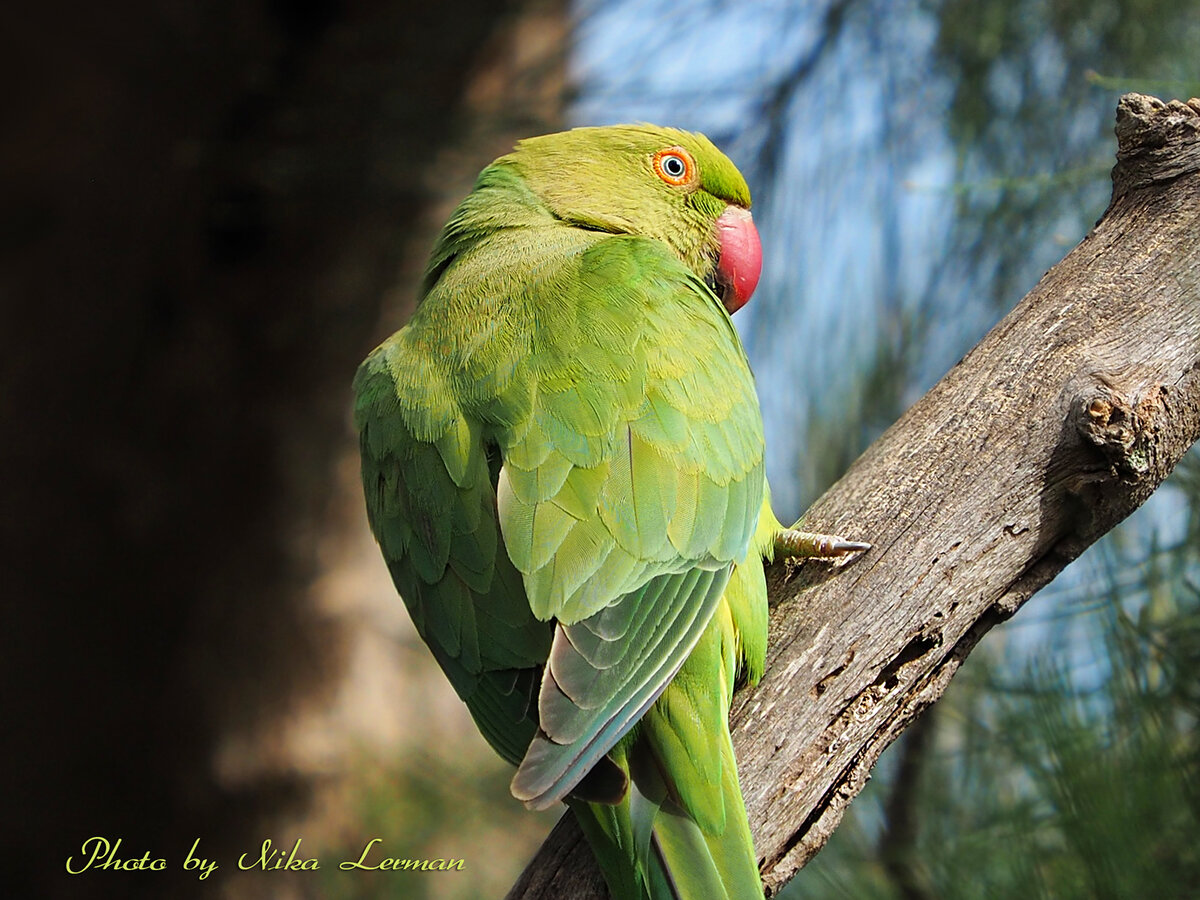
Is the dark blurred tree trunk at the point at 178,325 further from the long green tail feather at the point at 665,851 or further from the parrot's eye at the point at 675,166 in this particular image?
the long green tail feather at the point at 665,851

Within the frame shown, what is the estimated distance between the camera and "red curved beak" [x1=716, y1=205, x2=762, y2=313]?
2.21 meters

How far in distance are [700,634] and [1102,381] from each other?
0.67 meters

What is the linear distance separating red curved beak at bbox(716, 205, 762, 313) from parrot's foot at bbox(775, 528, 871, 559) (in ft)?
2.57

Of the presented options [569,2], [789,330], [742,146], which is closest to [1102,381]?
[789,330]

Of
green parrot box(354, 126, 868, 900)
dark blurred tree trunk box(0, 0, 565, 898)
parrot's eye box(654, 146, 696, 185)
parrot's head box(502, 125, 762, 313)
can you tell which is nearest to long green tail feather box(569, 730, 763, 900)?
green parrot box(354, 126, 868, 900)

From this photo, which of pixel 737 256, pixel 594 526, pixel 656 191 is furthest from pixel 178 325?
pixel 594 526

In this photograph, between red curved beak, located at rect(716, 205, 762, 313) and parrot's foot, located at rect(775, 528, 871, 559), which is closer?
parrot's foot, located at rect(775, 528, 871, 559)

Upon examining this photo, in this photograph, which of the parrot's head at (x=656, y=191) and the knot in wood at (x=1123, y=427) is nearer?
the knot in wood at (x=1123, y=427)

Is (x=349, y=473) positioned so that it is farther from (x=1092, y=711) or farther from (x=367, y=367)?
(x=1092, y=711)

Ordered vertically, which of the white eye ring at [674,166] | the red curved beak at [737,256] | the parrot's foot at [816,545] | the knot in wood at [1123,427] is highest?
the white eye ring at [674,166]

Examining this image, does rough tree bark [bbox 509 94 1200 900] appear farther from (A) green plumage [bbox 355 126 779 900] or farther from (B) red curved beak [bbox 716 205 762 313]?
(B) red curved beak [bbox 716 205 762 313]

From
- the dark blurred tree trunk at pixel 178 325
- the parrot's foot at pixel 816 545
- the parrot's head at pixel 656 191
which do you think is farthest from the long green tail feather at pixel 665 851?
the dark blurred tree trunk at pixel 178 325

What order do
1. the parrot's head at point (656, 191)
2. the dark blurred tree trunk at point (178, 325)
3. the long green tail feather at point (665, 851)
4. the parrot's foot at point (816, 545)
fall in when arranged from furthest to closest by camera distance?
the dark blurred tree trunk at point (178, 325) → the parrot's head at point (656, 191) → the parrot's foot at point (816, 545) → the long green tail feather at point (665, 851)

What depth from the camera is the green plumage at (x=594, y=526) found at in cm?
127
